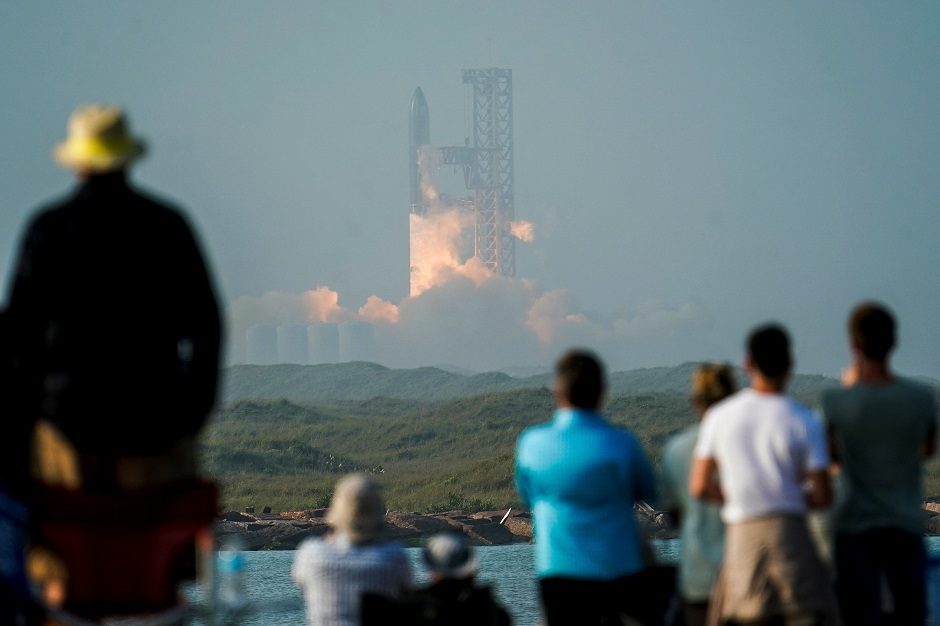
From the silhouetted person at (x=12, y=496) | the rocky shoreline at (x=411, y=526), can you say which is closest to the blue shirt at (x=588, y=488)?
the silhouetted person at (x=12, y=496)

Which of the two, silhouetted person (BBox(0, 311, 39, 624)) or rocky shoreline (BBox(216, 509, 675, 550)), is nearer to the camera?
silhouetted person (BBox(0, 311, 39, 624))

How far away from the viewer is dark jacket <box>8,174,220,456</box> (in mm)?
6980

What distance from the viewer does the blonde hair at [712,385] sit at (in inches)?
346

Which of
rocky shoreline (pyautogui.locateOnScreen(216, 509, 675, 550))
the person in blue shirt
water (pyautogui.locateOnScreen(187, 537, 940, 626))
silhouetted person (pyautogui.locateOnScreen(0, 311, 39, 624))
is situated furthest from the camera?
rocky shoreline (pyautogui.locateOnScreen(216, 509, 675, 550))

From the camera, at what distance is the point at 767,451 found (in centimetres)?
807

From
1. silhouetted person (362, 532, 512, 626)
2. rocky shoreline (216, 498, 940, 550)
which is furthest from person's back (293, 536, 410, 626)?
rocky shoreline (216, 498, 940, 550)

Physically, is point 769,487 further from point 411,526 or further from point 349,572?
point 411,526

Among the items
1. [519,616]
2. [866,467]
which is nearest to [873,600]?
[866,467]

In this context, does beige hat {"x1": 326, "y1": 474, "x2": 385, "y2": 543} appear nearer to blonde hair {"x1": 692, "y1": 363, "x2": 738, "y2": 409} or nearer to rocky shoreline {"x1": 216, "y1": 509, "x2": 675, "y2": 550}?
blonde hair {"x1": 692, "y1": 363, "x2": 738, "y2": 409}

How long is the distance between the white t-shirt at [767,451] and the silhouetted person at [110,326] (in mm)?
2622

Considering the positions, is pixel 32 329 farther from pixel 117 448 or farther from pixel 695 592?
pixel 695 592

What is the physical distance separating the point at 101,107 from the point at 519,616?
10670 centimetres

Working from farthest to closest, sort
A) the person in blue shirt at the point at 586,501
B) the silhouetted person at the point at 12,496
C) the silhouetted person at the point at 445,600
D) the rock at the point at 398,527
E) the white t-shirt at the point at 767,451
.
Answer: the rock at the point at 398,527 → the person in blue shirt at the point at 586,501 → the silhouetted person at the point at 445,600 → the white t-shirt at the point at 767,451 → the silhouetted person at the point at 12,496

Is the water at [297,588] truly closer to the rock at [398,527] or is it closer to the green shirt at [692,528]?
the rock at [398,527]
